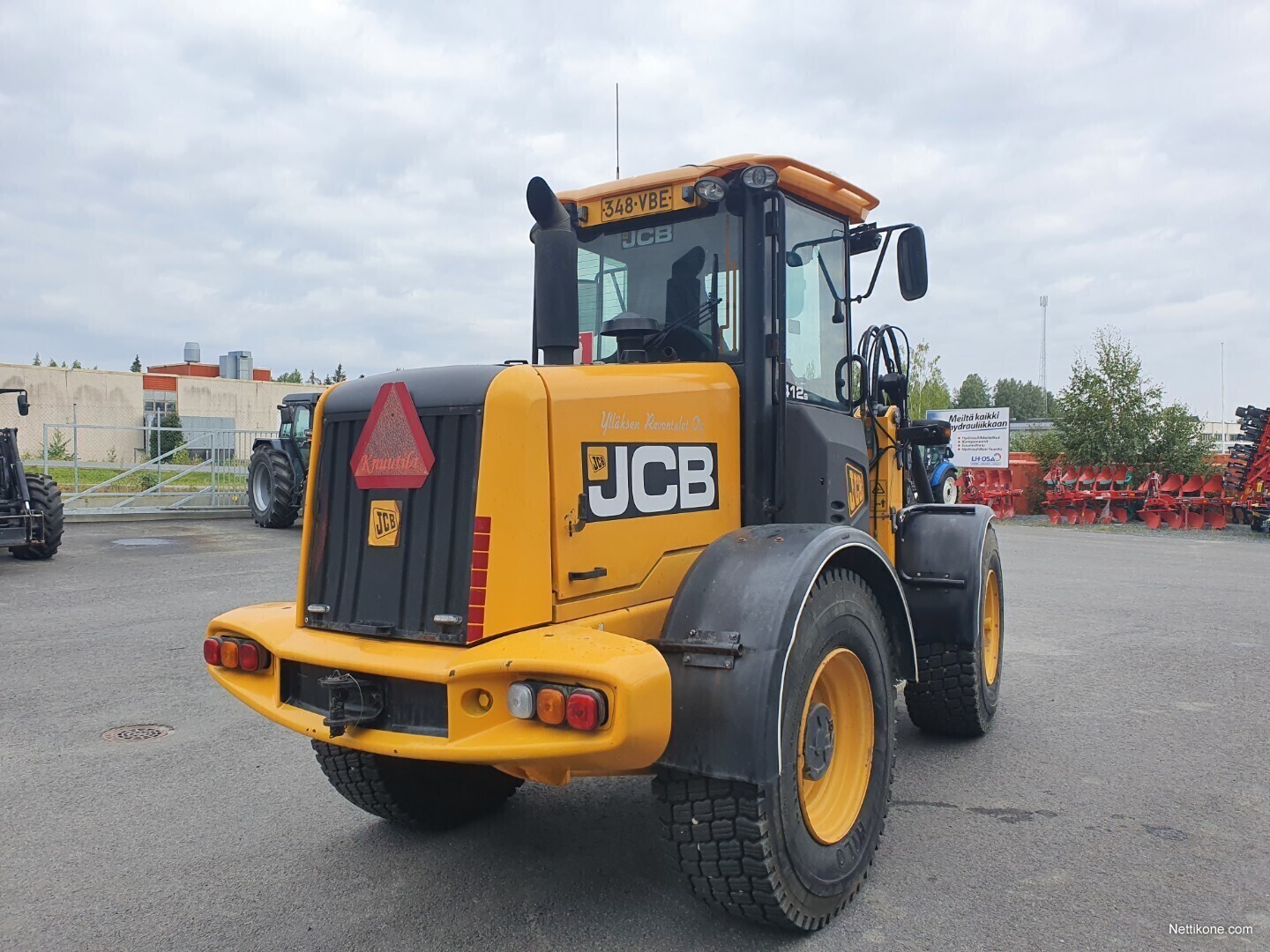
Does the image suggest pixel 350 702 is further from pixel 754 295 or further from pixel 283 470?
pixel 283 470

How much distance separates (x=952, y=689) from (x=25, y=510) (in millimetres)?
12186

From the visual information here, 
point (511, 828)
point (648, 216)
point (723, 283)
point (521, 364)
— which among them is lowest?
point (511, 828)

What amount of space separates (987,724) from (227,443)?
67.6 ft

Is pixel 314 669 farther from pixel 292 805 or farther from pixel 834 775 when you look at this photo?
pixel 834 775

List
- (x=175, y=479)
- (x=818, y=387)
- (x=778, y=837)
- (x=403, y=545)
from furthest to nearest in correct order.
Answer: (x=175, y=479), (x=818, y=387), (x=403, y=545), (x=778, y=837)

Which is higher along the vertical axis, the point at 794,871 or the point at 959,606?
the point at 959,606

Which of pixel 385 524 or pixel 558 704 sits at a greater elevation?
pixel 385 524

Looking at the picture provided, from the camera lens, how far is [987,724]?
17.5 feet

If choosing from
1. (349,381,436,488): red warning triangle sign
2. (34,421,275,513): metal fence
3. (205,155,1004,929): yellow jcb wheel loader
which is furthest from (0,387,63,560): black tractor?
(349,381,436,488): red warning triangle sign

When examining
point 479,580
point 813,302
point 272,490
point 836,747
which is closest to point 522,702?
point 479,580

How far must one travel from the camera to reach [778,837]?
2.96 meters

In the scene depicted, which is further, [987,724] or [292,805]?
[987,724]

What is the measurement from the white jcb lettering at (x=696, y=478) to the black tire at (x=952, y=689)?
5.91 ft

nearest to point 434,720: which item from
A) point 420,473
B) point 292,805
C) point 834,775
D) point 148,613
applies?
point 420,473
